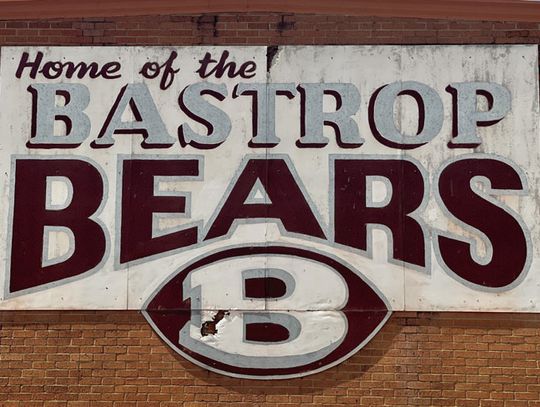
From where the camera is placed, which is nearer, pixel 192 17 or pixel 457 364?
pixel 457 364

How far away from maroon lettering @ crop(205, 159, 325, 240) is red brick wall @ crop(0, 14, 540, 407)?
119 cm

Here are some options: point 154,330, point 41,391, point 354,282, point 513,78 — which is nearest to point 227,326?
point 154,330

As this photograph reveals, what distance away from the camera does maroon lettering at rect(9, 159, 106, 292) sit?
9.28 m

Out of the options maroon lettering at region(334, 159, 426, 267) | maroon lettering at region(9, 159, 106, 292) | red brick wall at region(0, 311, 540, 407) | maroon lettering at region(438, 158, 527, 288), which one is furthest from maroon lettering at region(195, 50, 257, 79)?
red brick wall at region(0, 311, 540, 407)

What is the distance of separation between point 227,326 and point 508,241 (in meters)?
2.82

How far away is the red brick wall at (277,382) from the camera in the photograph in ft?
29.6

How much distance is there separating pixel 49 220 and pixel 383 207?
327cm

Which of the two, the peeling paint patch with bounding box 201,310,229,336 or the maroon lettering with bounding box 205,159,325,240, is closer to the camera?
the peeling paint patch with bounding box 201,310,229,336

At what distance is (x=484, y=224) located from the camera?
9.22 m

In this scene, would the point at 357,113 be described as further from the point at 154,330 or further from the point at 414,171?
the point at 154,330

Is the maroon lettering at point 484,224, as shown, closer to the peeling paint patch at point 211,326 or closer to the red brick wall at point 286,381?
the red brick wall at point 286,381

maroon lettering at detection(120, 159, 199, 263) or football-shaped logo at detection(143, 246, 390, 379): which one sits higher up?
maroon lettering at detection(120, 159, 199, 263)

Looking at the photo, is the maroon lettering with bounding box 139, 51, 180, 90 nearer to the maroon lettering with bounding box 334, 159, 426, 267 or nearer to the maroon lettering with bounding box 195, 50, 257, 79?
the maroon lettering with bounding box 195, 50, 257, 79

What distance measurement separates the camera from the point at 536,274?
9.12 meters
